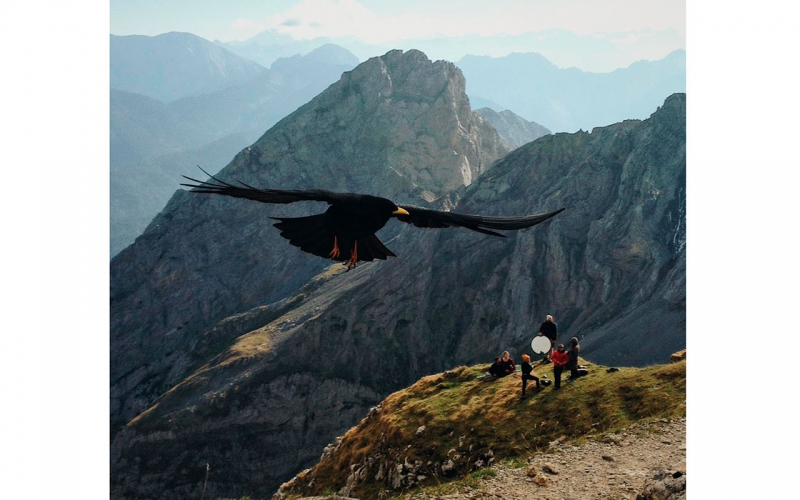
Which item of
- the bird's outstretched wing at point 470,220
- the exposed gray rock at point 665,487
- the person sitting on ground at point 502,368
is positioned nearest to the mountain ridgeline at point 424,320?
the person sitting on ground at point 502,368

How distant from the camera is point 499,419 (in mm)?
23703

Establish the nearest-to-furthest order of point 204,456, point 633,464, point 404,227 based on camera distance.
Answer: point 633,464
point 204,456
point 404,227

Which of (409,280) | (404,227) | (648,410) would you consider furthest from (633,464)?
(404,227)

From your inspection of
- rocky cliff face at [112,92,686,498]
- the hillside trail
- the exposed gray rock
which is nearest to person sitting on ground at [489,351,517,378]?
the hillside trail

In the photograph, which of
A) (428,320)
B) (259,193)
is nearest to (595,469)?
(259,193)

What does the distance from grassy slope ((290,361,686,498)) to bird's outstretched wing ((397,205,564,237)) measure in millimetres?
11058

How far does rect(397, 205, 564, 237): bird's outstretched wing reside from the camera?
10000 mm

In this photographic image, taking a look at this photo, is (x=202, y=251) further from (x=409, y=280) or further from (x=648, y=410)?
(x=648, y=410)

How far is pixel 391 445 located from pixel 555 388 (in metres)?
6.06

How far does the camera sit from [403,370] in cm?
12556

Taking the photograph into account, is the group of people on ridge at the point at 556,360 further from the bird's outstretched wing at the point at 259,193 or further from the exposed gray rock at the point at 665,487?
the bird's outstretched wing at the point at 259,193

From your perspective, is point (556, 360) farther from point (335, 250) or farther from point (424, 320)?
point (424, 320)

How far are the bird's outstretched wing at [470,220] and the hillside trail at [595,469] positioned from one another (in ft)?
25.8

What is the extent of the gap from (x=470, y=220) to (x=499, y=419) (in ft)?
47.2
